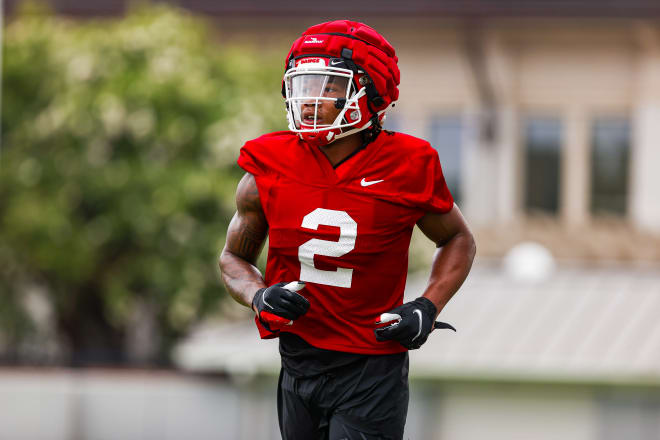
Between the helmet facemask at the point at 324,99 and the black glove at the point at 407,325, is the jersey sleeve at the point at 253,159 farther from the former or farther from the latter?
the black glove at the point at 407,325

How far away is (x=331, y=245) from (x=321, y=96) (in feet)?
1.57

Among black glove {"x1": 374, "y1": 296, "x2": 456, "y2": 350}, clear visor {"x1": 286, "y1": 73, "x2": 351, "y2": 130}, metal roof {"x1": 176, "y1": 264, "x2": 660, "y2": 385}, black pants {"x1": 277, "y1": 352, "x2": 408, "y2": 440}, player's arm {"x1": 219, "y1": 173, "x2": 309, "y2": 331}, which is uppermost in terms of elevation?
clear visor {"x1": 286, "y1": 73, "x2": 351, "y2": 130}

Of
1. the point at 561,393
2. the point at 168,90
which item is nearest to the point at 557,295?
the point at 561,393

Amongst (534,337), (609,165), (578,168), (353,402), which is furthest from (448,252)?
(609,165)

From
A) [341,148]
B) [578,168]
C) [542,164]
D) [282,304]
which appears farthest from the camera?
[542,164]

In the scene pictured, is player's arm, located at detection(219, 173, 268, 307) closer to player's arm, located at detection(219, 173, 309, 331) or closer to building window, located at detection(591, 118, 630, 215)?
player's arm, located at detection(219, 173, 309, 331)

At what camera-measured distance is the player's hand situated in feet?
11.6

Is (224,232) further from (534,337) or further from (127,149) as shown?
(534,337)

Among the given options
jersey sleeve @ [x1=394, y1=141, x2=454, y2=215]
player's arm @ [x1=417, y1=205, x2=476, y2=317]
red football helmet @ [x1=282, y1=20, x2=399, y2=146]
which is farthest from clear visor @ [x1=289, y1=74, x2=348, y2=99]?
player's arm @ [x1=417, y1=205, x2=476, y2=317]

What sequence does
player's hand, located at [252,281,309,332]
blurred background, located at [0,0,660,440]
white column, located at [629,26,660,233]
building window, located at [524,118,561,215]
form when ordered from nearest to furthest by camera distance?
player's hand, located at [252,281,309,332], blurred background, located at [0,0,660,440], white column, located at [629,26,660,233], building window, located at [524,118,561,215]

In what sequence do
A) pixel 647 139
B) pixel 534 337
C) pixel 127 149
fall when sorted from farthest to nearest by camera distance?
1. pixel 647 139
2. pixel 127 149
3. pixel 534 337

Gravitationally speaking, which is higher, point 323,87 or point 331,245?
point 323,87

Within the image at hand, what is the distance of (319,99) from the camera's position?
12.1 feet

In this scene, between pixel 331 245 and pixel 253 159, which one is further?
pixel 253 159
